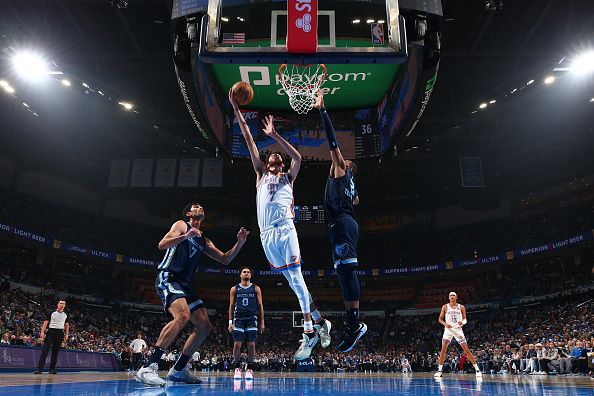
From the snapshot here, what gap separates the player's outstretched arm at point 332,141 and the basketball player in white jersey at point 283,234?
1.42 feet

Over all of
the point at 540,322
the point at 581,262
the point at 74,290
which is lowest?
the point at 540,322

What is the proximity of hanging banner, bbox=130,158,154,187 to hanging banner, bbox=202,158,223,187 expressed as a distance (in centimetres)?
267

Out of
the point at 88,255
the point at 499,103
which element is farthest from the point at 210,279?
the point at 499,103

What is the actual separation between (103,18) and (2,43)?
335cm

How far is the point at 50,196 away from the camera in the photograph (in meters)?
28.5

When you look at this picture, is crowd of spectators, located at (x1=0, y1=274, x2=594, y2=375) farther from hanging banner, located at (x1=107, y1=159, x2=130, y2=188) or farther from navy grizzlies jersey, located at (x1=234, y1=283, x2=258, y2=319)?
navy grizzlies jersey, located at (x1=234, y1=283, x2=258, y2=319)

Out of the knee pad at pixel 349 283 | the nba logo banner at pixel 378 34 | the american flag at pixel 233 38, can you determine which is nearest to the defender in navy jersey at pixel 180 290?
the knee pad at pixel 349 283

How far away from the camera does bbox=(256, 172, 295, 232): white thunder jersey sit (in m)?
4.91

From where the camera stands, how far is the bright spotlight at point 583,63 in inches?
560

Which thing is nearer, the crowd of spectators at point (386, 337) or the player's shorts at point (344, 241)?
the player's shorts at point (344, 241)

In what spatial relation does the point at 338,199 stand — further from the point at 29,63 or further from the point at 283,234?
the point at 29,63

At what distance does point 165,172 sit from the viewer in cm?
2184

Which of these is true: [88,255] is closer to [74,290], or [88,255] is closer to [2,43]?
[74,290]

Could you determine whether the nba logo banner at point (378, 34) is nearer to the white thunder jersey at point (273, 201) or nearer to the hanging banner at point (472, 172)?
the white thunder jersey at point (273, 201)
